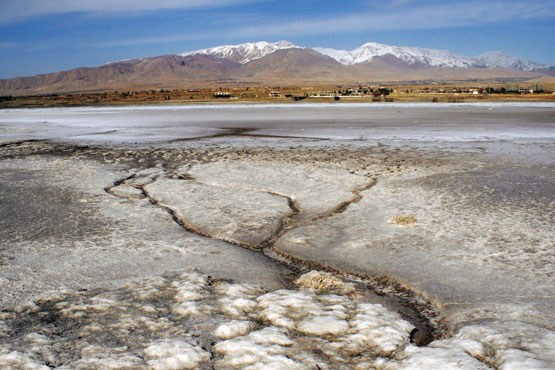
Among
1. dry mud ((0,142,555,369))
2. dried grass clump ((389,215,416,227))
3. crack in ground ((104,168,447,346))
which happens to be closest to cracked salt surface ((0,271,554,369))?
dry mud ((0,142,555,369))

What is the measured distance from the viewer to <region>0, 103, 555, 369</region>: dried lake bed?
2.91 meters

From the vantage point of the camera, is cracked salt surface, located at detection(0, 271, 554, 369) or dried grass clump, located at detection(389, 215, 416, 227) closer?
cracked salt surface, located at detection(0, 271, 554, 369)

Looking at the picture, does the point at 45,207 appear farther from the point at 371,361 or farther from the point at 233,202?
the point at 371,361

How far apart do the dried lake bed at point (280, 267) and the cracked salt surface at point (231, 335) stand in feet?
0.04

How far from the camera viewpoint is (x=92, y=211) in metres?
6.29

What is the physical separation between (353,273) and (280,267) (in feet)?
1.93

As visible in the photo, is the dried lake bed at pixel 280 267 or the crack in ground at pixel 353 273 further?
the crack in ground at pixel 353 273

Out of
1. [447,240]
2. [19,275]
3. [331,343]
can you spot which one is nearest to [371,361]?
[331,343]

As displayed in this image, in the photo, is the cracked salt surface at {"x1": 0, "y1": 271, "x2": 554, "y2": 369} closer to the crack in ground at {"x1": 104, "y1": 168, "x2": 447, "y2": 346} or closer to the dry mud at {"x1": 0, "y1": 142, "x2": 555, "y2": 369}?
the dry mud at {"x1": 0, "y1": 142, "x2": 555, "y2": 369}

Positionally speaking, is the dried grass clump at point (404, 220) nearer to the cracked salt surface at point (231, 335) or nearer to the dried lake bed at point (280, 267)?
the dried lake bed at point (280, 267)

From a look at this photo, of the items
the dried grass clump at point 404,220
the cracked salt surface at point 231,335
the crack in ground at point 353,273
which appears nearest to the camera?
the cracked salt surface at point 231,335

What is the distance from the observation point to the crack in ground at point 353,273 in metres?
3.26

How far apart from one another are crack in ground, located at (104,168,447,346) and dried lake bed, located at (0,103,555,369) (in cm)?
2

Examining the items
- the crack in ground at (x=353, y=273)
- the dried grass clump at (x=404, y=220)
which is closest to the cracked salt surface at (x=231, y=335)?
the crack in ground at (x=353, y=273)
